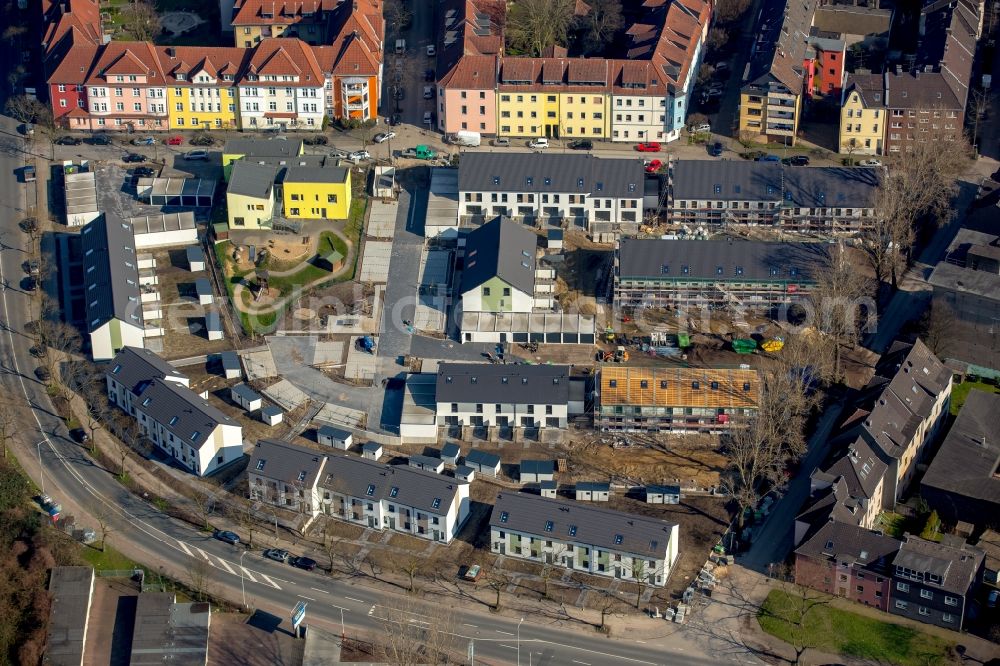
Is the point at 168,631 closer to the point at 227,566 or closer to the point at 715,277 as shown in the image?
the point at 227,566

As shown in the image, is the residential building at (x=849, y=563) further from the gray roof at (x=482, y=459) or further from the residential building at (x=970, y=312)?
the residential building at (x=970, y=312)

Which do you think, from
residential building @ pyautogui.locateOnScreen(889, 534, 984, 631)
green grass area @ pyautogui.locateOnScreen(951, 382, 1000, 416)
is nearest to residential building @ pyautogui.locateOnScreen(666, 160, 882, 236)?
green grass area @ pyautogui.locateOnScreen(951, 382, 1000, 416)

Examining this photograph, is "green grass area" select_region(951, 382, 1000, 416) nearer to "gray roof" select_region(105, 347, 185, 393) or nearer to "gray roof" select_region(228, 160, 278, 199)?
"gray roof" select_region(228, 160, 278, 199)

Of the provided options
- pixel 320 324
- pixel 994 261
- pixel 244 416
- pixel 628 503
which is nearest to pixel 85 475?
pixel 244 416

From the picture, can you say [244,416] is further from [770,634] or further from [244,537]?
[770,634]

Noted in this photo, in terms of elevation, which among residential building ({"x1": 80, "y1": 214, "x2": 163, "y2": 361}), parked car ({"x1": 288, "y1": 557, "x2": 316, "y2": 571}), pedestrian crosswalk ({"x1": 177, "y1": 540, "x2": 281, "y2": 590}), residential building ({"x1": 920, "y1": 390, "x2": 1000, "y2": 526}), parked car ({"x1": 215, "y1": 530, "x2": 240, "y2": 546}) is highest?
residential building ({"x1": 80, "y1": 214, "x2": 163, "y2": 361})

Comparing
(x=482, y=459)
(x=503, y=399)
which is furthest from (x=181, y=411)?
(x=503, y=399)
